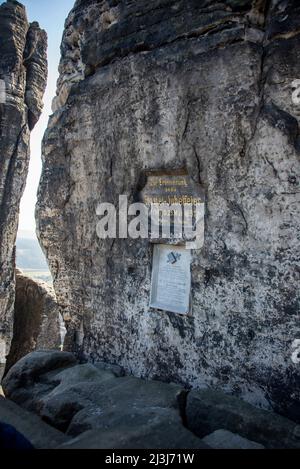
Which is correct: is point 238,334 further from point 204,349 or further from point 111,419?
point 111,419

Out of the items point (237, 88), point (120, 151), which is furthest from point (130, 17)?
point (237, 88)

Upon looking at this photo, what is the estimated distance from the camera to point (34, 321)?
1066cm

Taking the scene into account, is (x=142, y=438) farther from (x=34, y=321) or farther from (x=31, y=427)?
(x=34, y=321)

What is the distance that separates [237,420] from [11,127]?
417 inches

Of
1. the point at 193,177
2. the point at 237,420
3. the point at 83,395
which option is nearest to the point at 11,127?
the point at 193,177

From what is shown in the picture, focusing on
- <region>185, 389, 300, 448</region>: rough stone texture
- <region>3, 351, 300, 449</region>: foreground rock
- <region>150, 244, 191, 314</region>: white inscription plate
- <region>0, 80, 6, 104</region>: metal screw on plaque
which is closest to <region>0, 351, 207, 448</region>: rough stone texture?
<region>3, 351, 300, 449</region>: foreground rock

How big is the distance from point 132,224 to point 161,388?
4.74ft

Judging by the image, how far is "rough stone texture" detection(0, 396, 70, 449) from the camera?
86.1 inches

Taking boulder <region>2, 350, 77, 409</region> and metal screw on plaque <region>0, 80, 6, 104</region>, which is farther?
metal screw on plaque <region>0, 80, 6, 104</region>

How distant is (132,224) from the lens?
11.4ft

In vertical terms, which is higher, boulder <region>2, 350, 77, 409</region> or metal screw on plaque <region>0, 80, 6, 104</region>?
metal screw on plaque <region>0, 80, 6, 104</region>

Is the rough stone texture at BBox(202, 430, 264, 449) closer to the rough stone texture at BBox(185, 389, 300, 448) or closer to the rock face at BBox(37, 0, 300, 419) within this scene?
the rough stone texture at BBox(185, 389, 300, 448)

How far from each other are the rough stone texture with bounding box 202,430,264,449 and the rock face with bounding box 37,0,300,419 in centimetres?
58

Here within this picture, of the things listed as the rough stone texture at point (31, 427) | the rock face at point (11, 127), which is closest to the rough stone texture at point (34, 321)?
the rock face at point (11, 127)
